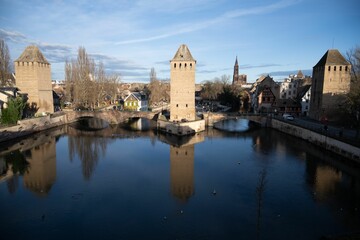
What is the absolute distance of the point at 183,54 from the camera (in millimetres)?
27312

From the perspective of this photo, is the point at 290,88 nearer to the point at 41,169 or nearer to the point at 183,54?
the point at 183,54

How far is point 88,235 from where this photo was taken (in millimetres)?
8828

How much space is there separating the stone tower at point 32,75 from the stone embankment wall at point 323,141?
26.1m

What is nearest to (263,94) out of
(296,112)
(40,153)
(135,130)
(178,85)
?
(296,112)

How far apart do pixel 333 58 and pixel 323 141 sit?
1113 centimetres

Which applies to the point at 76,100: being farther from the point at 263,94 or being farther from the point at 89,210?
the point at 89,210

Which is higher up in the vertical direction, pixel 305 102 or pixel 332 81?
pixel 332 81

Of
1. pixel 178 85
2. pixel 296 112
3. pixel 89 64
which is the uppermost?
pixel 89 64

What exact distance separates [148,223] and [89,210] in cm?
258

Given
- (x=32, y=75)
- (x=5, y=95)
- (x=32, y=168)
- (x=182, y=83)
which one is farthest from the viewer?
(x=32, y=75)

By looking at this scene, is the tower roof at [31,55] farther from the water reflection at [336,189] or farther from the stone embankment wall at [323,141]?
the water reflection at [336,189]

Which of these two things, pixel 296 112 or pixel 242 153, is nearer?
pixel 242 153

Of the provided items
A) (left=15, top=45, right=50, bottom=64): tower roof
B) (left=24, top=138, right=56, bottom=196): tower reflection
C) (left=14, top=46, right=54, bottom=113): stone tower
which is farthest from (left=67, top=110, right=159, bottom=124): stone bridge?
(left=24, top=138, right=56, bottom=196): tower reflection

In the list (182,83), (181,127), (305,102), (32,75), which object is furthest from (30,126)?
(305,102)
